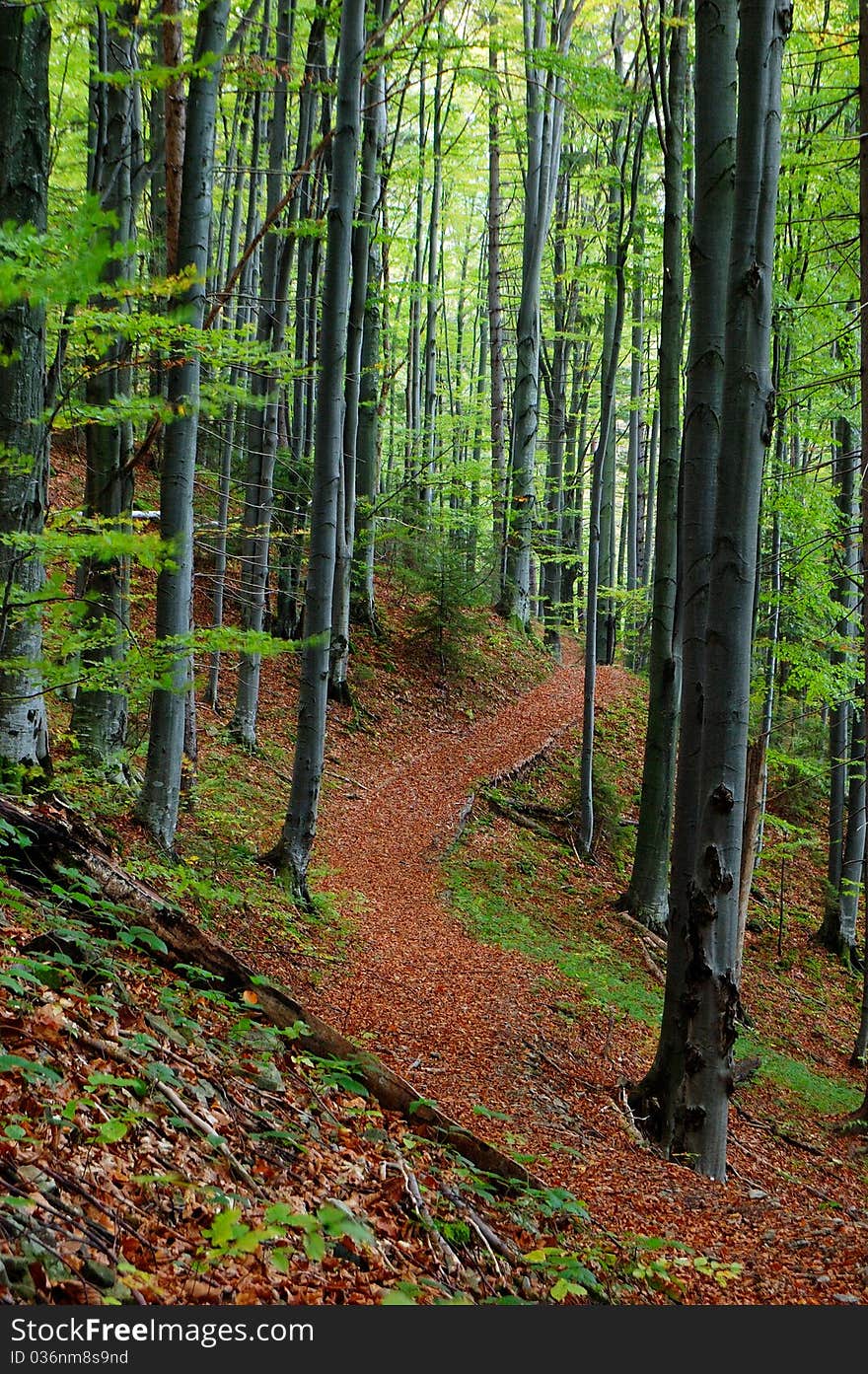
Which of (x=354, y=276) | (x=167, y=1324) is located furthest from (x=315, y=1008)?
(x=354, y=276)

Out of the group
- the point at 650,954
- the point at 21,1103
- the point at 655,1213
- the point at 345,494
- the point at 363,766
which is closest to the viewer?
the point at 21,1103

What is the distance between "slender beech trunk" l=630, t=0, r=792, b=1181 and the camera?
201 inches

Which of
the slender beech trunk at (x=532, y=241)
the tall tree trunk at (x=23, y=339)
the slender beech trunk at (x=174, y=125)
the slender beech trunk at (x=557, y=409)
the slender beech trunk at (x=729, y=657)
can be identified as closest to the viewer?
the tall tree trunk at (x=23, y=339)

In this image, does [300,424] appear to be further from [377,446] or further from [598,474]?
[598,474]

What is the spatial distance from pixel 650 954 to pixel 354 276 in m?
8.68

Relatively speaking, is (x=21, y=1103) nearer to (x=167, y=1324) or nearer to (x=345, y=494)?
(x=167, y=1324)

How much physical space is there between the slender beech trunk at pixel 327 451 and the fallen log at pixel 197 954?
2872mm

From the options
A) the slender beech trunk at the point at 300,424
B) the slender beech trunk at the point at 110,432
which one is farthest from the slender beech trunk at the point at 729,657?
the slender beech trunk at the point at 300,424

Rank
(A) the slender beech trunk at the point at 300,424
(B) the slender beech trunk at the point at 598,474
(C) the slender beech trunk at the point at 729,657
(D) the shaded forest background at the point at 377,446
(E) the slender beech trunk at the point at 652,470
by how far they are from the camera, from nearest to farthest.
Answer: (D) the shaded forest background at the point at 377,446, (C) the slender beech trunk at the point at 729,657, (B) the slender beech trunk at the point at 598,474, (A) the slender beech trunk at the point at 300,424, (E) the slender beech trunk at the point at 652,470

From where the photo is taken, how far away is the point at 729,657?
17.1ft

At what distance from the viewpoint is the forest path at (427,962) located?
5.93 m

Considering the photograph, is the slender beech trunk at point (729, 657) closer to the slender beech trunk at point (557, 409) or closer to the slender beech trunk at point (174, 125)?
the slender beech trunk at point (174, 125)

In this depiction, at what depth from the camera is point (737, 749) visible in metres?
5.17

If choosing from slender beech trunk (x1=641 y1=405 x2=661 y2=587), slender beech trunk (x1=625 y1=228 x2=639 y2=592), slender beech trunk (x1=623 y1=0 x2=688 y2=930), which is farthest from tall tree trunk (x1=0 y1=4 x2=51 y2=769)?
slender beech trunk (x1=641 y1=405 x2=661 y2=587)
